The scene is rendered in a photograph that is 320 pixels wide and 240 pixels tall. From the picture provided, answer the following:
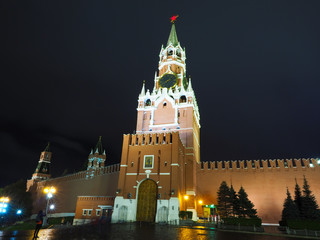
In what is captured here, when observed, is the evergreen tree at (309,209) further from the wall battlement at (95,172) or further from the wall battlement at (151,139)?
the wall battlement at (95,172)

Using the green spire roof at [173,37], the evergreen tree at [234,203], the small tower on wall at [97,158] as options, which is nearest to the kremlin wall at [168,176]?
the green spire roof at [173,37]

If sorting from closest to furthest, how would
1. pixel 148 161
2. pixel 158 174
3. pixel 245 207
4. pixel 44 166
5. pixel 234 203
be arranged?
1. pixel 245 207
2. pixel 234 203
3. pixel 158 174
4. pixel 148 161
5. pixel 44 166

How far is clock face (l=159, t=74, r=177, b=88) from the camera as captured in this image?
39.0 metres

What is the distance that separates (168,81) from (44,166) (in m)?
46.3

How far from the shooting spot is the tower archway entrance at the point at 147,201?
2264 centimetres

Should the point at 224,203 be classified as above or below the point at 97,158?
below

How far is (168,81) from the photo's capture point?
39375mm

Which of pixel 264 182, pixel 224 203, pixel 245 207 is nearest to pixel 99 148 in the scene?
pixel 224 203

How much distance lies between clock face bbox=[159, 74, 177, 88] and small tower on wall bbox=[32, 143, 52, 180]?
4412 centimetres

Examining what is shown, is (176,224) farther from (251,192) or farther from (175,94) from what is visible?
(175,94)

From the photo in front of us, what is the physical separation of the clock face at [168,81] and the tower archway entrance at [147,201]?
→ 64.5 ft

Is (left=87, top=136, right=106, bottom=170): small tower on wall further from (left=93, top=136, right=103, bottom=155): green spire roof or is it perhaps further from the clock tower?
the clock tower

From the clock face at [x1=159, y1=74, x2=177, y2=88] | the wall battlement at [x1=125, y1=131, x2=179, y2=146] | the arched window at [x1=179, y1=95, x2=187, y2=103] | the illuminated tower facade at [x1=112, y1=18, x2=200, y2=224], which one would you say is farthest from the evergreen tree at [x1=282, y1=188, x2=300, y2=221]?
the clock face at [x1=159, y1=74, x2=177, y2=88]

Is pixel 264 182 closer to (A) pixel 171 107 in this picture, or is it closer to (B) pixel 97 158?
(A) pixel 171 107
